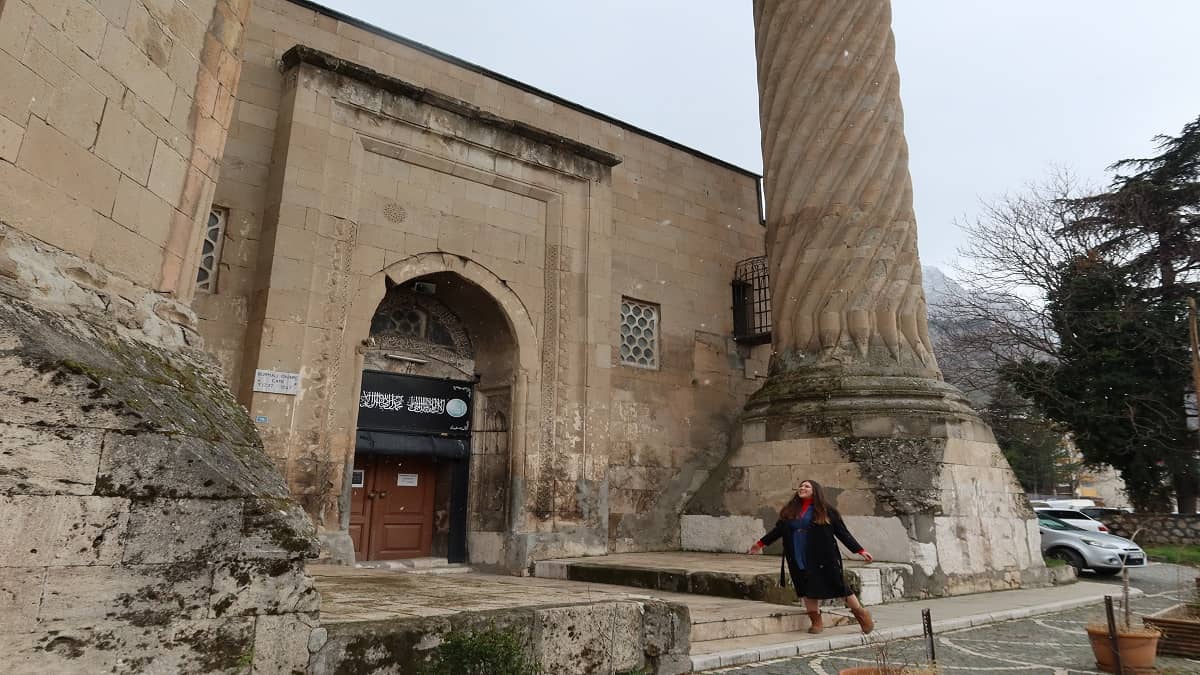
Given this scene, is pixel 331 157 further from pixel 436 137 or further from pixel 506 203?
pixel 506 203

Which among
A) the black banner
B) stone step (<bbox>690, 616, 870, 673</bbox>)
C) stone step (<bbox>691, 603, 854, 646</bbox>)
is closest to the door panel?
the black banner

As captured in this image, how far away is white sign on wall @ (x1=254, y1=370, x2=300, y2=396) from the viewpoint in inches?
301

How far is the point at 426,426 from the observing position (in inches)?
380

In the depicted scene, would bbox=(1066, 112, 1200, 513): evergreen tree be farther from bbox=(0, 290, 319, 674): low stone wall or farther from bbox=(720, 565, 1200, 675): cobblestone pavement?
bbox=(0, 290, 319, 674): low stone wall

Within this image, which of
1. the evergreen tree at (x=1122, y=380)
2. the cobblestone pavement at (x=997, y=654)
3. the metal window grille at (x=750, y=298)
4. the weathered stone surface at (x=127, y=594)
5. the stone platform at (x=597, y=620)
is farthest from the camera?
the evergreen tree at (x=1122, y=380)

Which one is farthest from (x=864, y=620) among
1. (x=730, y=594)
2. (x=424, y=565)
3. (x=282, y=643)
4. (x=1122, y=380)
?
(x=1122, y=380)

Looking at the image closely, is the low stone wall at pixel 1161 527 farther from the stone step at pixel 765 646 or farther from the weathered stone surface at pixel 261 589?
the weathered stone surface at pixel 261 589

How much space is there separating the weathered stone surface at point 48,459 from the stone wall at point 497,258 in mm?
5314

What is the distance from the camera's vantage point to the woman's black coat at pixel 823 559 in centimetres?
554

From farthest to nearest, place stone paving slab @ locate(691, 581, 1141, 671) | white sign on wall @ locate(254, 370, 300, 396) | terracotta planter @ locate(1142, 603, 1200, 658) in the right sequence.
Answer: white sign on wall @ locate(254, 370, 300, 396) → terracotta planter @ locate(1142, 603, 1200, 658) → stone paving slab @ locate(691, 581, 1141, 671)

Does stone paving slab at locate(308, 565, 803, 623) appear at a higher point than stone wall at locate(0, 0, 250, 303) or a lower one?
lower

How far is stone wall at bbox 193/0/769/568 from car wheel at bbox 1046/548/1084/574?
19.9 feet

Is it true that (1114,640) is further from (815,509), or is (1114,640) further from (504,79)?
(504,79)

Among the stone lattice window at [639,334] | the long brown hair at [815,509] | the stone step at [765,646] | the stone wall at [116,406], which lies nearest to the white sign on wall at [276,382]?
the stone wall at [116,406]
